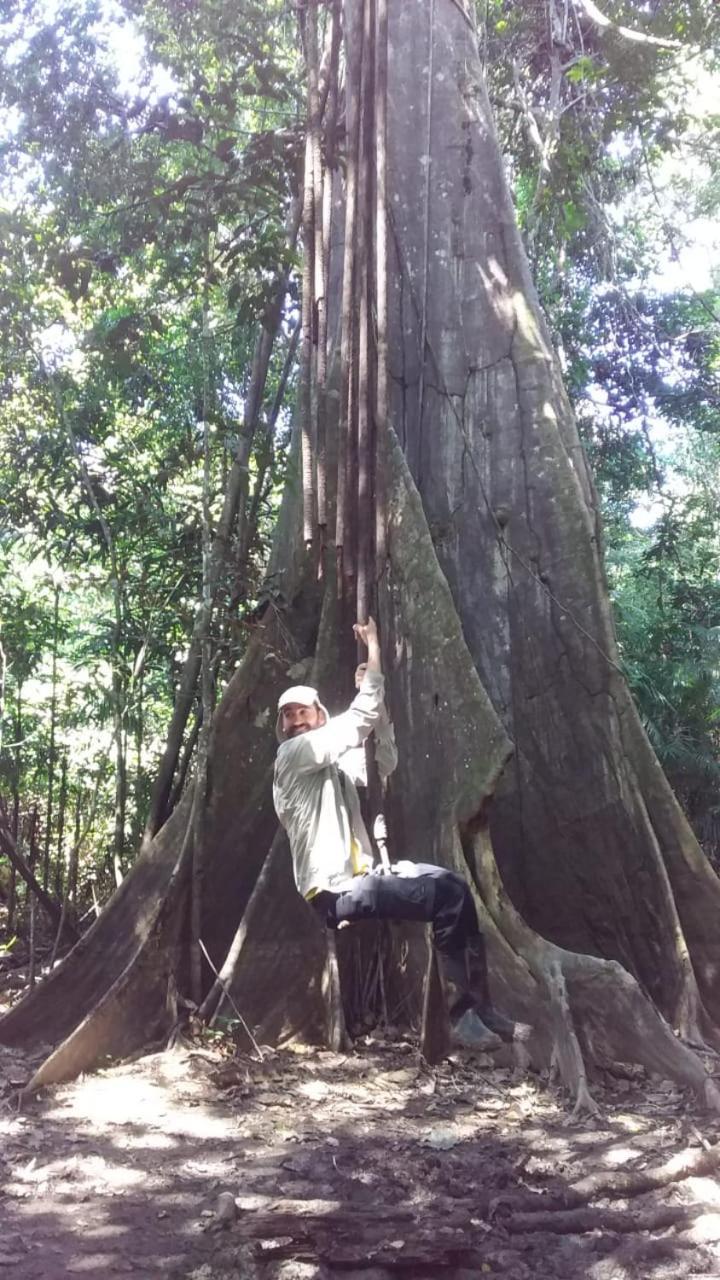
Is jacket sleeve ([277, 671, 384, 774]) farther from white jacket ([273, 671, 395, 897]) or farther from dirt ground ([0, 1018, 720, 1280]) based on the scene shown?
dirt ground ([0, 1018, 720, 1280])

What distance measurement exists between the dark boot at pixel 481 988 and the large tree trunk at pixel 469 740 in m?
0.41

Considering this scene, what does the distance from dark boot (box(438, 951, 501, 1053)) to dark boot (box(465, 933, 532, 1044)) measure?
2 centimetres

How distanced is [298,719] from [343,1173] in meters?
1.72

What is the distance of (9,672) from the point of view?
7.93m

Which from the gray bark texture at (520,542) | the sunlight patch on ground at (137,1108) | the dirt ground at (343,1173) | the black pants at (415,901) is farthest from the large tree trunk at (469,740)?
the black pants at (415,901)

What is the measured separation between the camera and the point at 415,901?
4062mm

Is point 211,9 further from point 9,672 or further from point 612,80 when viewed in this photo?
point 9,672

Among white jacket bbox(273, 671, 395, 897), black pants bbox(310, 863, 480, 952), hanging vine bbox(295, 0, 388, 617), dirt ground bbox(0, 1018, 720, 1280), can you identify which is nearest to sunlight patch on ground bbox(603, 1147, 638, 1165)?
dirt ground bbox(0, 1018, 720, 1280)

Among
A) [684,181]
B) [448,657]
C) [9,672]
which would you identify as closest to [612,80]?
[684,181]

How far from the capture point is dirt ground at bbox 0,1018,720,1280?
2.78 meters

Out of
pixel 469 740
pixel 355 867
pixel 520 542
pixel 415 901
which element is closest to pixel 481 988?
pixel 415 901

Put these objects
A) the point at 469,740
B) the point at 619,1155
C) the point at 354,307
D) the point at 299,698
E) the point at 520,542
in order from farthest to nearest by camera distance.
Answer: the point at 520,542 → the point at 354,307 → the point at 469,740 → the point at 299,698 → the point at 619,1155

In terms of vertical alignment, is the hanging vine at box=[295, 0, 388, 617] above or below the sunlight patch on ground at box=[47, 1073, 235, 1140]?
above

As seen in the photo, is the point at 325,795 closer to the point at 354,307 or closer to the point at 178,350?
the point at 354,307
